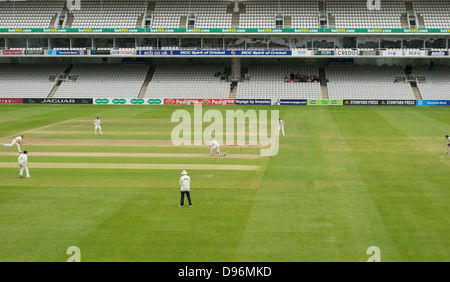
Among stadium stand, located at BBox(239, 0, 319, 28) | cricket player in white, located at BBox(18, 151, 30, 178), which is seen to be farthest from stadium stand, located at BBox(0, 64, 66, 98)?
cricket player in white, located at BBox(18, 151, 30, 178)

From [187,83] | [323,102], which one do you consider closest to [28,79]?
[187,83]

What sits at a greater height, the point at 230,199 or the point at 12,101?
the point at 12,101

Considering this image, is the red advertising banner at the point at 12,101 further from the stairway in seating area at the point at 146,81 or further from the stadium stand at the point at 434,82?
the stadium stand at the point at 434,82

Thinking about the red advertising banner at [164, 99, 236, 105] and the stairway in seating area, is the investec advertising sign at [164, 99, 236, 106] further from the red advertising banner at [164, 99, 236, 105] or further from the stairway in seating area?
the stairway in seating area

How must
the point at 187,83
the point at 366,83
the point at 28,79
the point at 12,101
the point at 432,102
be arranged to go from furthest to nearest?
1. the point at 28,79
2. the point at 187,83
3. the point at 366,83
4. the point at 12,101
5. the point at 432,102

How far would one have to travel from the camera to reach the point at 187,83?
63688 millimetres

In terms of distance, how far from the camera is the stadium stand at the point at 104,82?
61.4 metres

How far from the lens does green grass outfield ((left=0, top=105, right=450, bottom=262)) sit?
537 inches

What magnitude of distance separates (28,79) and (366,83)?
41.8m

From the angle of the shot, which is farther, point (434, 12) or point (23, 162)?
point (434, 12)

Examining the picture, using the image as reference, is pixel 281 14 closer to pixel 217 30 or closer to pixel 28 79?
pixel 217 30

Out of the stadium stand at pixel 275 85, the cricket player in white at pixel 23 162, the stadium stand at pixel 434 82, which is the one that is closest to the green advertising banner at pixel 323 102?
the stadium stand at pixel 275 85

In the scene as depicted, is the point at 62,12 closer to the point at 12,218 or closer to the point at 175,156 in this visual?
the point at 175,156

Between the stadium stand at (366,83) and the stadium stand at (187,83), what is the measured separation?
43.3ft
